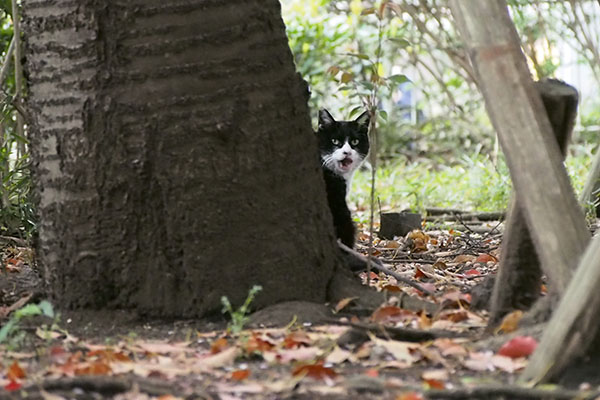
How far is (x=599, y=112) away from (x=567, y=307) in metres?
9.95

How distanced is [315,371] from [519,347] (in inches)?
20.9

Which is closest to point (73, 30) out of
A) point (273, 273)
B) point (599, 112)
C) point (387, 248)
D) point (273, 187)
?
point (273, 187)

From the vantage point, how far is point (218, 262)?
120 inches

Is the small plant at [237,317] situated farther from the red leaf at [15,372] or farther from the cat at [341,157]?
the cat at [341,157]

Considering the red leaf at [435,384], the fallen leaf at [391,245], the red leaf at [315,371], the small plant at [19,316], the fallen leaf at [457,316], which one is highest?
the small plant at [19,316]

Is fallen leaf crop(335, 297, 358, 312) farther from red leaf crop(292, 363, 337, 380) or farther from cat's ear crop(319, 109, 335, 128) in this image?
cat's ear crop(319, 109, 335, 128)

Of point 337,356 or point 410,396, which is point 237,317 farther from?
point 410,396

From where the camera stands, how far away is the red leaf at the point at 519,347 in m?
2.45

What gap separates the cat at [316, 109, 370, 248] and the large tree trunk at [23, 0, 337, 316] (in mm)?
1627

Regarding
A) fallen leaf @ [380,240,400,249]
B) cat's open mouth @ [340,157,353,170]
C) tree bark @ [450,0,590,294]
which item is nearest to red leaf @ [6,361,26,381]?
tree bark @ [450,0,590,294]

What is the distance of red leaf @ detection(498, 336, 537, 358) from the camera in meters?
2.45

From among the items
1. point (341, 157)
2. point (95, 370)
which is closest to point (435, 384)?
point (95, 370)

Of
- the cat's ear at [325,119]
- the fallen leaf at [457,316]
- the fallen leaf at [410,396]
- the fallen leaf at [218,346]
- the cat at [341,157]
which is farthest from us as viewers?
the cat's ear at [325,119]

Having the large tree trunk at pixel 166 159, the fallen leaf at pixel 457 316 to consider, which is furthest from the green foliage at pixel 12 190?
the fallen leaf at pixel 457 316
